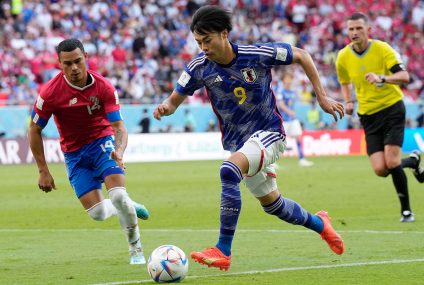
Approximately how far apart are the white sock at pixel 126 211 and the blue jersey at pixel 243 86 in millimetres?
1206

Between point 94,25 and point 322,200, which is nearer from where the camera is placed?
point 322,200

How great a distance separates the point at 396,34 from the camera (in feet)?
141

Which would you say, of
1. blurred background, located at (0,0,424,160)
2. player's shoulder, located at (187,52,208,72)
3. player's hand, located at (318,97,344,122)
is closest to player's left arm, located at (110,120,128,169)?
player's shoulder, located at (187,52,208,72)

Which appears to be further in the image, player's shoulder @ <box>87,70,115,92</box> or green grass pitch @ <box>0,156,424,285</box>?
player's shoulder @ <box>87,70,115,92</box>

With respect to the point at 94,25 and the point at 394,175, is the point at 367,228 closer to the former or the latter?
the point at 394,175

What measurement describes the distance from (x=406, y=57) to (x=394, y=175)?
28685 mm

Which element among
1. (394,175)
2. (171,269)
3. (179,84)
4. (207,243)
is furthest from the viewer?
(394,175)

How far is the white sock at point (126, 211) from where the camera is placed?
30.9 ft

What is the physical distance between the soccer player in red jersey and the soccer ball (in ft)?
4.19

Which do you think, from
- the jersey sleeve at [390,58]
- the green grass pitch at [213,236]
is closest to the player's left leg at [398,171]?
the green grass pitch at [213,236]

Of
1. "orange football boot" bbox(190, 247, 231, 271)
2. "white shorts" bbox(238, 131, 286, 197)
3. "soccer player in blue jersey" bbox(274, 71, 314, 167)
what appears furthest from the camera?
"soccer player in blue jersey" bbox(274, 71, 314, 167)

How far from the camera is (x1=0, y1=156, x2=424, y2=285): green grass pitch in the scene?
8.48 meters

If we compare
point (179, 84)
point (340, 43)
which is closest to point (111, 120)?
point (179, 84)

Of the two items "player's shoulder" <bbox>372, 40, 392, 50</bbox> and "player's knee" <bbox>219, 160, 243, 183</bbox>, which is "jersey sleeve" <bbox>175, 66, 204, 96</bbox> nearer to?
"player's knee" <bbox>219, 160, 243, 183</bbox>
